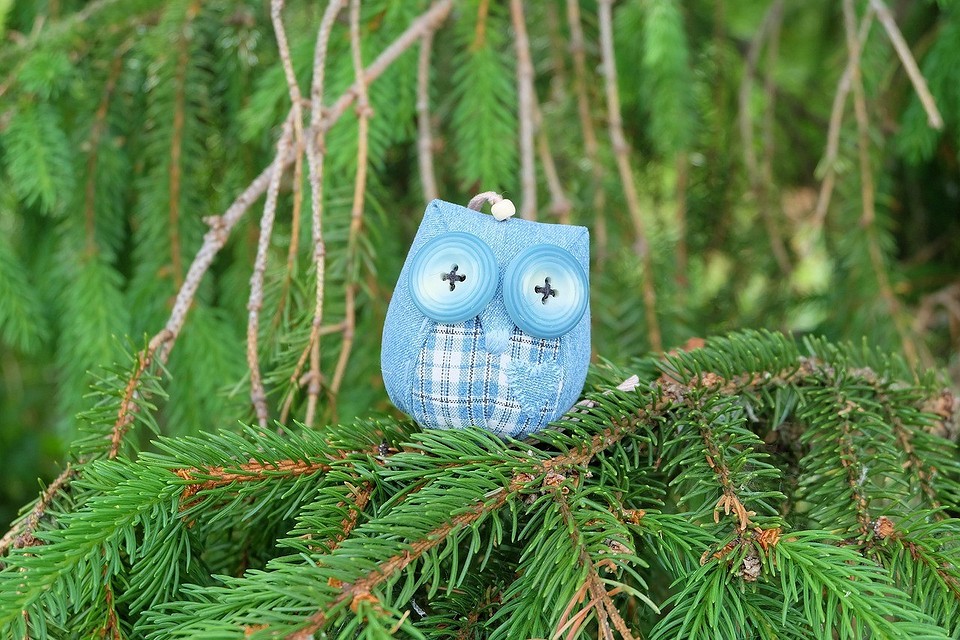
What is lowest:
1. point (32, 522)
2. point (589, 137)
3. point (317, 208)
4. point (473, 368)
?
point (32, 522)

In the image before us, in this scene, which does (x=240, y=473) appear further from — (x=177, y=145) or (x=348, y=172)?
(x=177, y=145)

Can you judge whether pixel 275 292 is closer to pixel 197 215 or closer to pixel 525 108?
pixel 197 215

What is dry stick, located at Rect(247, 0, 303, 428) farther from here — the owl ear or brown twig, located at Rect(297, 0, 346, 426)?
the owl ear

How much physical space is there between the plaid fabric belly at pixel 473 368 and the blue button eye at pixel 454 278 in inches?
0.8

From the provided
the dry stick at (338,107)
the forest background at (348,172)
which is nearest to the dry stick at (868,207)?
the forest background at (348,172)

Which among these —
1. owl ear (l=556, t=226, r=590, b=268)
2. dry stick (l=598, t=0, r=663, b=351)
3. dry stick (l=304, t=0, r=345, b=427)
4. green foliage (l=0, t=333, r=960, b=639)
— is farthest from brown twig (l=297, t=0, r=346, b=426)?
dry stick (l=598, t=0, r=663, b=351)

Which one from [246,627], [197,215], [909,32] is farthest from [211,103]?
[909,32]

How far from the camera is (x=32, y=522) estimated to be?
2.01 ft

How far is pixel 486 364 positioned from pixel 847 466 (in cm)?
29

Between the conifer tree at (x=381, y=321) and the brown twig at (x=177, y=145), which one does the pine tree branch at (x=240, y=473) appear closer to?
the conifer tree at (x=381, y=321)

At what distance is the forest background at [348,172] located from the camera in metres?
0.93

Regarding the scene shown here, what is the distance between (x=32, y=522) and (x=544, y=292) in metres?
0.43

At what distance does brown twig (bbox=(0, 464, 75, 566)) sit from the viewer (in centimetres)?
60

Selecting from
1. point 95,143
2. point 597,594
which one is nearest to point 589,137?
point 95,143
